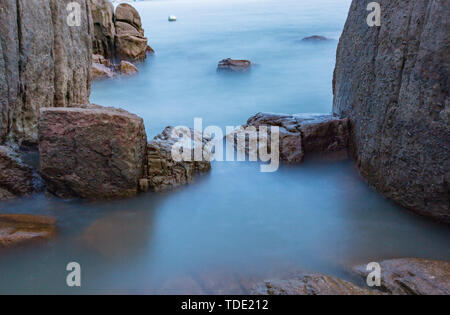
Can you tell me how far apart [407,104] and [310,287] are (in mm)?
2095

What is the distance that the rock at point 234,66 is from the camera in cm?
1050

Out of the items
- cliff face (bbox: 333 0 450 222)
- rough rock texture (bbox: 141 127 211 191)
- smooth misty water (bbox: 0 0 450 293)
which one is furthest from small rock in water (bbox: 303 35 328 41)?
rough rock texture (bbox: 141 127 211 191)

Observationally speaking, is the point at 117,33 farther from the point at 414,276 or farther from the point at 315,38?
the point at 414,276

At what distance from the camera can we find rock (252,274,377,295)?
2.69 metres

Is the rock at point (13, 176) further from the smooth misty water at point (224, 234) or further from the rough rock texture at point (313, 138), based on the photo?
the rough rock texture at point (313, 138)

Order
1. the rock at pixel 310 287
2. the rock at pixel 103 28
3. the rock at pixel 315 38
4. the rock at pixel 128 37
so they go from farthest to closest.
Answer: the rock at pixel 315 38, the rock at pixel 128 37, the rock at pixel 103 28, the rock at pixel 310 287

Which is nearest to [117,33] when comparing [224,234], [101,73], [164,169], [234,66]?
[101,73]

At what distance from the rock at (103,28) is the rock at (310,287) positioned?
10.5 m

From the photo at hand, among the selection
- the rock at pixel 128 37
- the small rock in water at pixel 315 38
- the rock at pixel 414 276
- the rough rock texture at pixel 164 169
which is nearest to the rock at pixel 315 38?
the small rock in water at pixel 315 38

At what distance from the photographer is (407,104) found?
12.3ft

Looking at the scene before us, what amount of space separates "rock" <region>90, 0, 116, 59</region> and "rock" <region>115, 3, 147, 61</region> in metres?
0.21

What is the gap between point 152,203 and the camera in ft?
13.8
